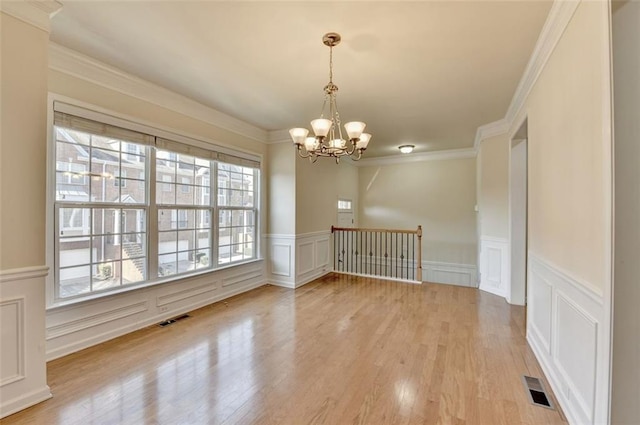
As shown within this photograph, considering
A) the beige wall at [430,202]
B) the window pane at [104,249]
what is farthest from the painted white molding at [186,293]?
the beige wall at [430,202]

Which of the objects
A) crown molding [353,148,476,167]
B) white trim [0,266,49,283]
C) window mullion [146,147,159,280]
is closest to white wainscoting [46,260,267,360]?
window mullion [146,147,159,280]

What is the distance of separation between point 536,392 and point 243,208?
164 inches

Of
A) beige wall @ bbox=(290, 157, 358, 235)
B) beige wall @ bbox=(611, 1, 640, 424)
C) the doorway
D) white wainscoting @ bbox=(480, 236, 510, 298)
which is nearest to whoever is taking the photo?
beige wall @ bbox=(611, 1, 640, 424)

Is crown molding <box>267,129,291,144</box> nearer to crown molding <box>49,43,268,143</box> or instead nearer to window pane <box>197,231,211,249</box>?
crown molding <box>49,43,268,143</box>

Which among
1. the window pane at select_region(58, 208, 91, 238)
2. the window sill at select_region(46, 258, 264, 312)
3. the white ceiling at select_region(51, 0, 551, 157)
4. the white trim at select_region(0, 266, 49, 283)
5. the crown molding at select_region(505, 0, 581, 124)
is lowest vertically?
the window sill at select_region(46, 258, 264, 312)

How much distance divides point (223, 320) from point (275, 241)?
1.89 metres

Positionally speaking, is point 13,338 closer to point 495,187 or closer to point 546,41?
point 546,41

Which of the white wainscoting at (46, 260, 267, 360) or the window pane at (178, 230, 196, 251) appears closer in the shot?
the white wainscoting at (46, 260, 267, 360)

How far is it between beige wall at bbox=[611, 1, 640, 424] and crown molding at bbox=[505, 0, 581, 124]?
58cm

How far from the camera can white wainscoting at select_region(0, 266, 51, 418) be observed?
181 cm

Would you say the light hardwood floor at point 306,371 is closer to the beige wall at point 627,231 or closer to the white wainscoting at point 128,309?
the white wainscoting at point 128,309

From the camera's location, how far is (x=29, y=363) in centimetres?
192

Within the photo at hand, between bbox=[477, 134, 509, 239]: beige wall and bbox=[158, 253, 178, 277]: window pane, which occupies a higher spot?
bbox=[477, 134, 509, 239]: beige wall

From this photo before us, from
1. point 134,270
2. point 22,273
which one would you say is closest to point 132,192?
point 134,270
